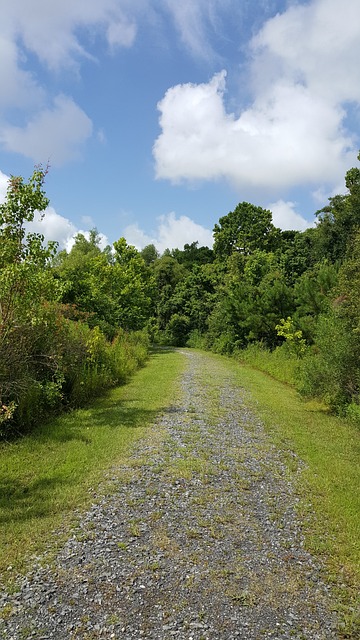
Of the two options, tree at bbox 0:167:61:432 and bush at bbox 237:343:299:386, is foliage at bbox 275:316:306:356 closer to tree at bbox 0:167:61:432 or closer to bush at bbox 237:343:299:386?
bush at bbox 237:343:299:386

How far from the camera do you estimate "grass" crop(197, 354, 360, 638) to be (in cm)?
455

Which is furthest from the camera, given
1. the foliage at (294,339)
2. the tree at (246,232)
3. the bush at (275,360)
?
the tree at (246,232)

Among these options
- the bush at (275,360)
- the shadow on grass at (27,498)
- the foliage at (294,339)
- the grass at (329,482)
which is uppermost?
the foliage at (294,339)

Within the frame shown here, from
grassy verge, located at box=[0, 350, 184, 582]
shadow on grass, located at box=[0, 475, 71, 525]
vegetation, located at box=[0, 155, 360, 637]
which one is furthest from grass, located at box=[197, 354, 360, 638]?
shadow on grass, located at box=[0, 475, 71, 525]

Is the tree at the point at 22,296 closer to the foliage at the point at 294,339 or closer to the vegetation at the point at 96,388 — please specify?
the vegetation at the point at 96,388

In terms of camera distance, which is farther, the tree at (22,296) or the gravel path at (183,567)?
the tree at (22,296)

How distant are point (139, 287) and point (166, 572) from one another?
30951 millimetres

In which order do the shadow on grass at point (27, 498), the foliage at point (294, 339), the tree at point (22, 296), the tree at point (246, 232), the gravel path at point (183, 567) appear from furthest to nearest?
the tree at point (246, 232) → the foliage at point (294, 339) → the tree at point (22, 296) → the shadow on grass at point (27, 498) → the gravel path at point (183, 567)

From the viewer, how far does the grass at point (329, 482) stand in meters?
4.55

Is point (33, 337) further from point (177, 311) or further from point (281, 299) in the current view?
point (177, 311)

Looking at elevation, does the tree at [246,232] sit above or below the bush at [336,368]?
above

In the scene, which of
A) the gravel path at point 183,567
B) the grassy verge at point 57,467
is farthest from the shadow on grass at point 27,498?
the gravel path at point 183,567

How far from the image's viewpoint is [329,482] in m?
7.19

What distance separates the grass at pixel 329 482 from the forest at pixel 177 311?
3.98 feet
